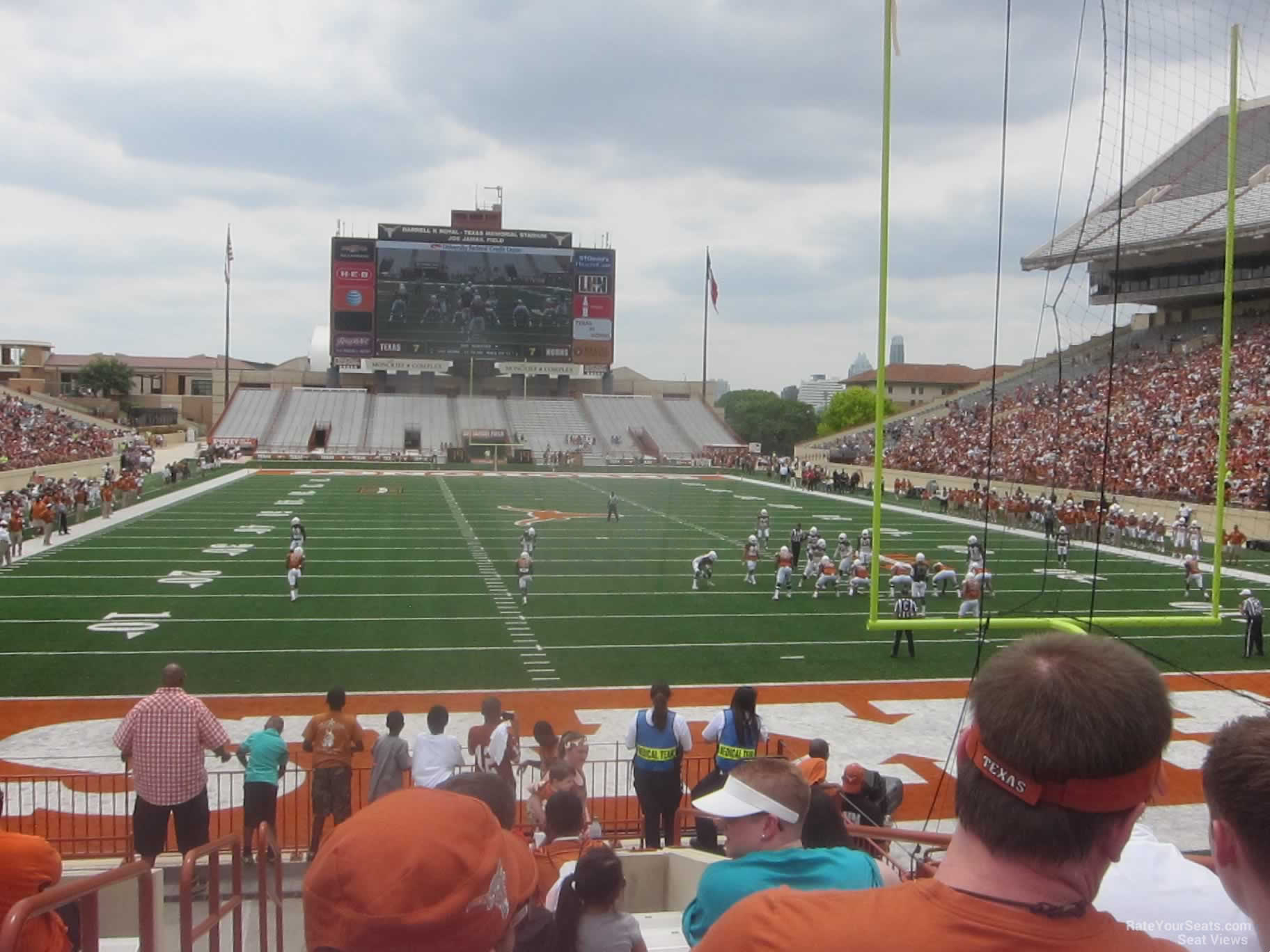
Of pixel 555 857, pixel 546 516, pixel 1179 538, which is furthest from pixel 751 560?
pixel 555 857

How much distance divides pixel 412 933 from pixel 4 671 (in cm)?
Answer: 1119

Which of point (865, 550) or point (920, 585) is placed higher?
point (865, 550)

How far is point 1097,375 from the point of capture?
1788cm

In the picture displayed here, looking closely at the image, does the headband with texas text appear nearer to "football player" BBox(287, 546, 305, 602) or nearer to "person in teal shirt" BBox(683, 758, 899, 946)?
"person in teal shirt" BBox(683, 758, 899, 946)

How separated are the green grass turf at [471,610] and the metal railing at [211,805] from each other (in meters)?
2.71

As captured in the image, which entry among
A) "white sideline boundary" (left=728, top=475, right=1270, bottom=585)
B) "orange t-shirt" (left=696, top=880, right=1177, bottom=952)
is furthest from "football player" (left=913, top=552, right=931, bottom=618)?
"orange t-shirt" (left=696, top=880, right=1177, bottom=952)

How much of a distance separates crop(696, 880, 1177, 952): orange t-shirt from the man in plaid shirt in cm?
445

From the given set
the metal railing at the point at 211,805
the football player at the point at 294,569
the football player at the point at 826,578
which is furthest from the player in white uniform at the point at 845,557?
the metal railing at the point at 211,805

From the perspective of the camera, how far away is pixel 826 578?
1644 centimetres

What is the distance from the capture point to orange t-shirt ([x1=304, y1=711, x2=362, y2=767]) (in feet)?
19.8

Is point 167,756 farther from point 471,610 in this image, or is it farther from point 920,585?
point 920,585

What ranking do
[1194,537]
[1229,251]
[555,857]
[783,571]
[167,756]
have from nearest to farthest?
[555,857]
[167,756]
[1229,251]
[783,571]
[1194,537]

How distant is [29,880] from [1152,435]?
27.6 meters

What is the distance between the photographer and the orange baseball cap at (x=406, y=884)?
1.52 m
